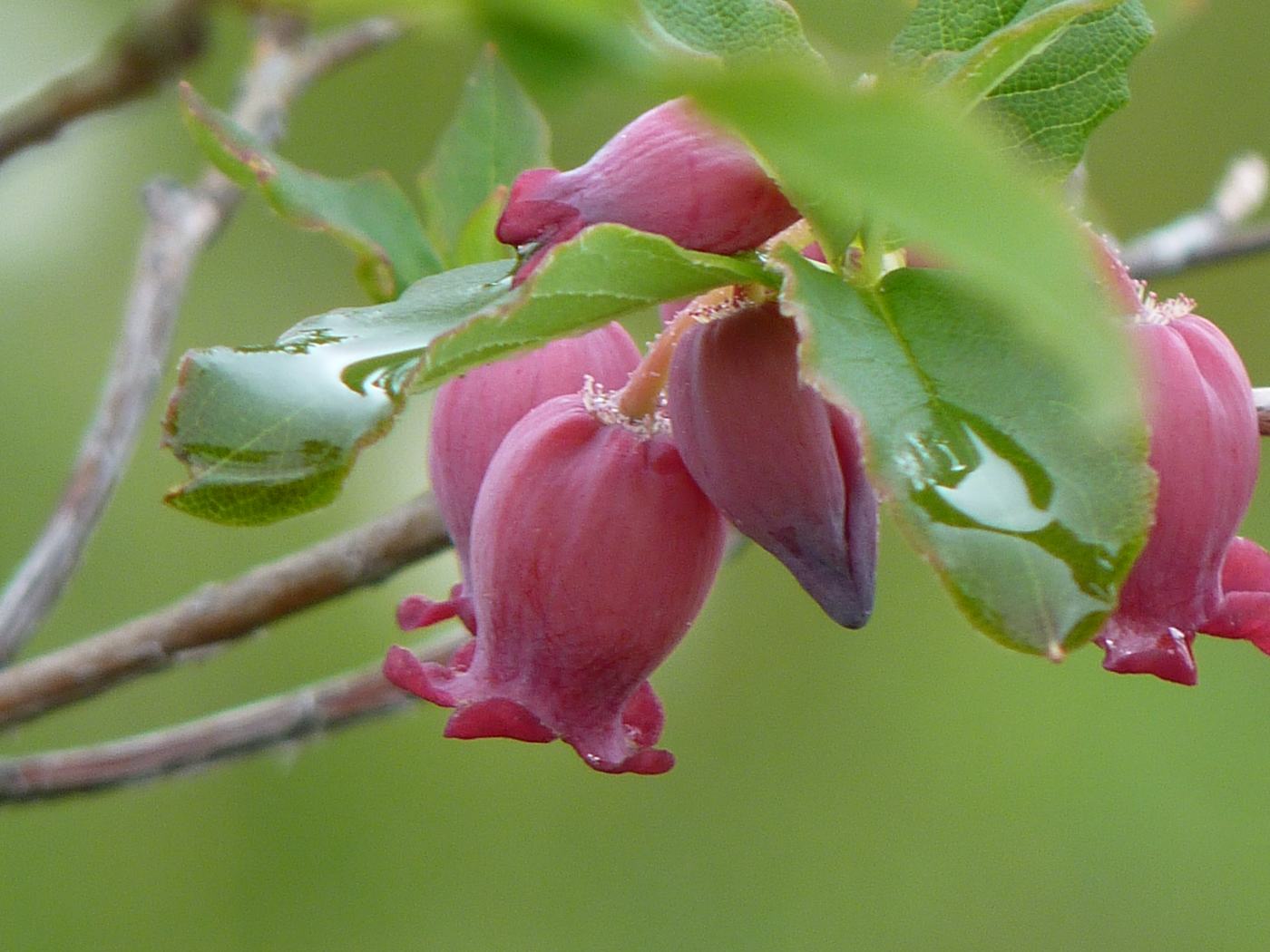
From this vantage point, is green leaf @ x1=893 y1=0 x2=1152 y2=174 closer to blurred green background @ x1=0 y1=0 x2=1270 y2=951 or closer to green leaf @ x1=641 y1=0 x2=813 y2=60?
green leaf @ x1=641 y1=0 x2=813 y2=60

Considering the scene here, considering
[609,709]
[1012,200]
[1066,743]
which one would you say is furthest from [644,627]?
[1066,743]

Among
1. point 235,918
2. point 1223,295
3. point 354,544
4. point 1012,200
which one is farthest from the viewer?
point 1223,295

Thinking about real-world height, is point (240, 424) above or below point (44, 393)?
above

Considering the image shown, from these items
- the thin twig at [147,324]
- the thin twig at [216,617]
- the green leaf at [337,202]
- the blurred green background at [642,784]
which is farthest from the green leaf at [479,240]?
the blurred green background at [642,784]

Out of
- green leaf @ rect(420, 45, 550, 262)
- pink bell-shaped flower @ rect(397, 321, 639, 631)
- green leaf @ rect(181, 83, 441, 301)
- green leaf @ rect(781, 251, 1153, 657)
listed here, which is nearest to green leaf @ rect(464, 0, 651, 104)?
green leaf @ rect(781, 251, 1153, 657)

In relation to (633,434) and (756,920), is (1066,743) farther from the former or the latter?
(633,434)

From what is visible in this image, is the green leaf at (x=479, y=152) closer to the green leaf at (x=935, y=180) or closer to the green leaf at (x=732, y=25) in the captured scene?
the green leaf at (x=732, y=25)
